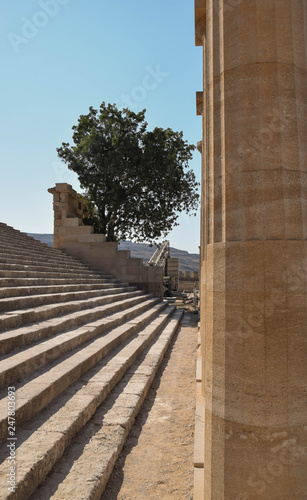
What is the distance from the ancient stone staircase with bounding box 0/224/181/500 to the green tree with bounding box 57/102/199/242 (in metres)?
8.41

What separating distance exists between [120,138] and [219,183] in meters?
13.0

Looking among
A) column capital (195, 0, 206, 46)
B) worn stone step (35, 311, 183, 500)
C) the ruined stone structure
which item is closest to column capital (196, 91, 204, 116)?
column capital (195, 0, 206, 46)

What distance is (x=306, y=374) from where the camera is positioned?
197cm

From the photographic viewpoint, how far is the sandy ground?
265cm

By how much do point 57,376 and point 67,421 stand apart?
617mm

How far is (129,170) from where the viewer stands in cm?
1430

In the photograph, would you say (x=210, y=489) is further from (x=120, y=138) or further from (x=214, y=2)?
(x=120, y=138)

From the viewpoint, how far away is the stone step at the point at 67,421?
2.23m

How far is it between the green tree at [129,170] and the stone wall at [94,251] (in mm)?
1656

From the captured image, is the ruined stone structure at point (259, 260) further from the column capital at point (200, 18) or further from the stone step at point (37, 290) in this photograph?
the stone step at point (37, 290)

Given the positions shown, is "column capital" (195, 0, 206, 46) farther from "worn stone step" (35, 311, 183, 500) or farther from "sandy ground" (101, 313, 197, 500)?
"sandy ground" (101, 313, 197, 500)

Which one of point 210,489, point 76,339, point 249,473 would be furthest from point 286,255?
point 76,339

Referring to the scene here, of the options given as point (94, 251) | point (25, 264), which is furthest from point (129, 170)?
point (25, 264)

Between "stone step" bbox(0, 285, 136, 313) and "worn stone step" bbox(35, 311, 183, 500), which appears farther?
"stone step" bbox(0, 285, 136, 313)
